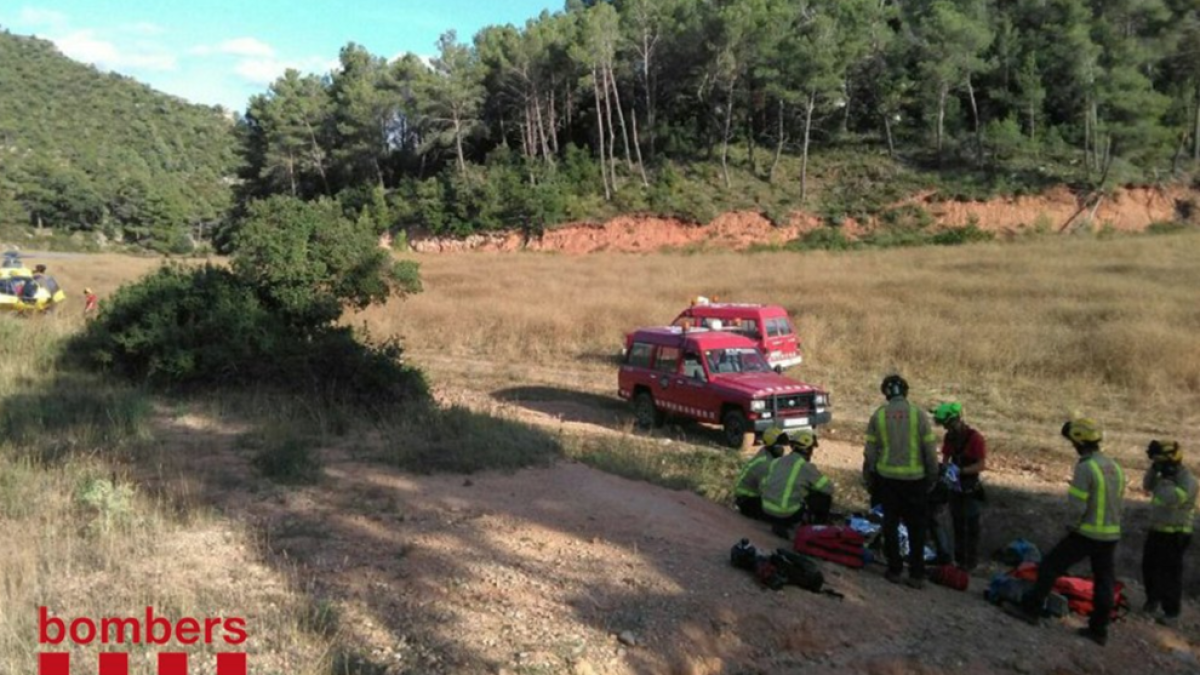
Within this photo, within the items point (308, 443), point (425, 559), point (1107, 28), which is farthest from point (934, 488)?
point (1107, 28)

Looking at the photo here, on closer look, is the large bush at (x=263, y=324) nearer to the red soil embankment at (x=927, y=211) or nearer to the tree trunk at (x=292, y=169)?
the red soil embankment at (x=927, y=211)

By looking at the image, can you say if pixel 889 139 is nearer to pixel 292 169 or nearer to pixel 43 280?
pixel 292 169

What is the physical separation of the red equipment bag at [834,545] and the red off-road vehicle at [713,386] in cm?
583

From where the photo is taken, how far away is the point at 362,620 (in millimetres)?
5371

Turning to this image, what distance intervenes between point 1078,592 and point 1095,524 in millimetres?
969

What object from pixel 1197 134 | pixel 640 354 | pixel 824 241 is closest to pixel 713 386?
pixel 640 354

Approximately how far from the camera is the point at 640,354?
16438mm

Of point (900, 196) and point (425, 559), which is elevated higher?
point (900, 196)

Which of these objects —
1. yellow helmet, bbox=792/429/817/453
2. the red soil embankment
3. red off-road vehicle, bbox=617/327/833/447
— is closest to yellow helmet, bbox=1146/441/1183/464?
yellow helmet, bbox=792/429/817/453

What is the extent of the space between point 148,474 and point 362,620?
376 cm

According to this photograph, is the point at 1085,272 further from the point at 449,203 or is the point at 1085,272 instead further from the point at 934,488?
the point at 449,203

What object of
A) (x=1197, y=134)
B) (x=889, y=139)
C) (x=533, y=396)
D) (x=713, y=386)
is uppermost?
(x=889, y=139)

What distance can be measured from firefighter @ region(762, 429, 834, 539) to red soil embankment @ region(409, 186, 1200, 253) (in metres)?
43.7

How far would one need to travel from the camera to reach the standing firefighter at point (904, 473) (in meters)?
7.49
